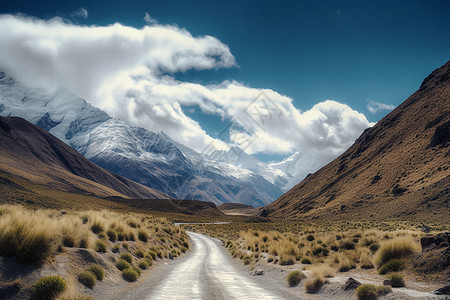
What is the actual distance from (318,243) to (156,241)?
1642 cm

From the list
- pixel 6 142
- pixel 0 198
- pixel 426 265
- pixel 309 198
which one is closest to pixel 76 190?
Answer: pixel 6 142

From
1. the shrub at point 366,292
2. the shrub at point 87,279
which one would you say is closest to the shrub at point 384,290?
the shrub at point 366,292

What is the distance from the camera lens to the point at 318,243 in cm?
2409

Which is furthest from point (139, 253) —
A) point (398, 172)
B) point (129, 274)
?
point (398, 172)

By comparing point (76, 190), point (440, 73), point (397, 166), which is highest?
point (440, 73)

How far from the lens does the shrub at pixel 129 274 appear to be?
14.1 metres

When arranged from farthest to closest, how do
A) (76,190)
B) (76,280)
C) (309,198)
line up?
(76,190) → (309,198) → (76,280)

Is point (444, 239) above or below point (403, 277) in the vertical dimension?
above

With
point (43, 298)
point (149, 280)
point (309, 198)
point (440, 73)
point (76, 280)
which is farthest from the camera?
point (309, 198)

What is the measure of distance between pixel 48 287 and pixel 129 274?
611cm

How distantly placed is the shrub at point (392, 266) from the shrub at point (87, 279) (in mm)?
13760

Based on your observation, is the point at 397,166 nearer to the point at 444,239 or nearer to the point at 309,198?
the point at 309,198

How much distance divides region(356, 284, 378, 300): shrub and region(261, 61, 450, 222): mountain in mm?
57045

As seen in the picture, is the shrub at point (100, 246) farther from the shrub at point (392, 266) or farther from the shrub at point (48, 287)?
the shrub at point (392, 266)
